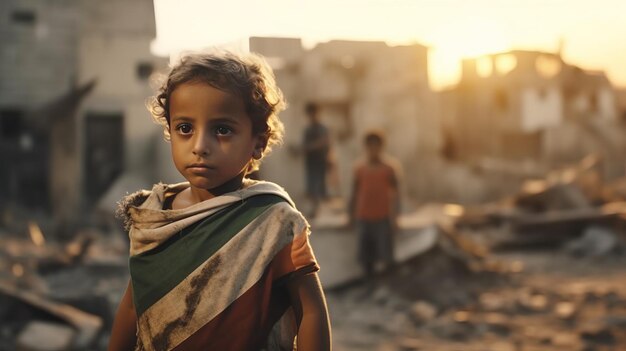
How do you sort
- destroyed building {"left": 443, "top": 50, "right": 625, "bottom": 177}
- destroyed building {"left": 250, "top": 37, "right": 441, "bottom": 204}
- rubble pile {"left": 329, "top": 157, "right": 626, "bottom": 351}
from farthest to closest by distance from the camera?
destroyed building {"left": 443, "top": 50, "right": 625, "bottom": 177} → destroyed building {"left": 250, "top": 37, "right": 441, "bottom": 204} → rubble pile {"left": 329, "top": 157, "right": 626, "bottom": 351}

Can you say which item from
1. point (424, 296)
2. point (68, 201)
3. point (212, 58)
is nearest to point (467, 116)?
point (68, 201)

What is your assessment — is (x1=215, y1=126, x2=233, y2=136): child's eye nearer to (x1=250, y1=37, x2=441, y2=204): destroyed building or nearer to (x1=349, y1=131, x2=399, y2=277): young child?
(x1=349, y1=131, x2=399, y2=277): young child

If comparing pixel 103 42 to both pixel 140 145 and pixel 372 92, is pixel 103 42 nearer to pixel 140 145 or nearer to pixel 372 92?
pixel 140 145

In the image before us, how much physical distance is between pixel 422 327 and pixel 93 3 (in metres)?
14.9

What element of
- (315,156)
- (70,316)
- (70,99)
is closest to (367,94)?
(70,99)

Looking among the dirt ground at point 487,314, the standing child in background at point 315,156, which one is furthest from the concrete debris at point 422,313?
the standing child in background at point 315,156

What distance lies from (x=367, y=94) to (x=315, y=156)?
38.7 ft

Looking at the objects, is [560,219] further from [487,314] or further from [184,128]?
[184,128]

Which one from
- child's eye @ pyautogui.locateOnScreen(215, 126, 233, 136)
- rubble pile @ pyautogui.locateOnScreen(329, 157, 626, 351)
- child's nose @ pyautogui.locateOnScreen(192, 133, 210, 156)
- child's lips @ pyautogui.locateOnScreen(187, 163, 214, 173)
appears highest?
child's eye @ pyautogui.locateOnScreen(215, 126, 233, 136)

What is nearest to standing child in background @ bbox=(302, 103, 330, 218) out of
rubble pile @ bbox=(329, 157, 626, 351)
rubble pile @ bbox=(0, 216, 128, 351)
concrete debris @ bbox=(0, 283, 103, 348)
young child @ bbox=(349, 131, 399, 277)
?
young child @ bbox=(349, 131, 399, 277)

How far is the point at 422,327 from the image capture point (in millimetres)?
6656

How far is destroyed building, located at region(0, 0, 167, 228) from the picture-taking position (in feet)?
56.7

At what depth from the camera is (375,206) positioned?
7.93 metres

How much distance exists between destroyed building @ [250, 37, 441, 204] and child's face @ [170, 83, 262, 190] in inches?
702
